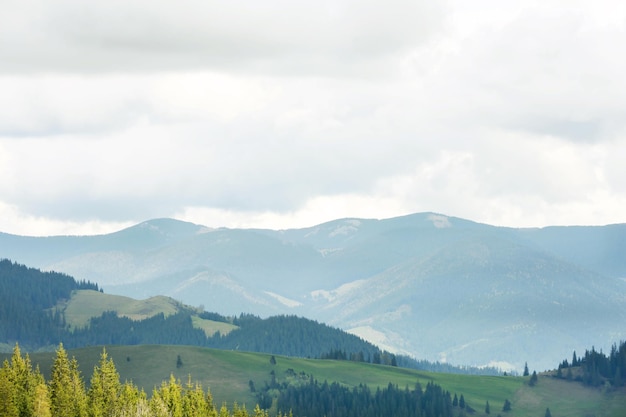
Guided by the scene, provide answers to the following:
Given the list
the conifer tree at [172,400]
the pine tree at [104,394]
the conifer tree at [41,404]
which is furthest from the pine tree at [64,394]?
the conifer tree at [172,400]

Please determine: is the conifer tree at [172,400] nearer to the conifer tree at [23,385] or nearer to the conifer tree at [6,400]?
the conifer tree at [23,385]

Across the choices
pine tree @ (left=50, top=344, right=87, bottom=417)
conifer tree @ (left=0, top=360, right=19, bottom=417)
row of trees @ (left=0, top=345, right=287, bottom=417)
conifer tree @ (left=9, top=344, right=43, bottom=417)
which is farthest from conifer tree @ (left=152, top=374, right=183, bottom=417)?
conifer tree @ (left=0, top=360, right=19, bottom=417)

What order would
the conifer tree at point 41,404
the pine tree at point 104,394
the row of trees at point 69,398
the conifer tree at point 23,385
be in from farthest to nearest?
the pine tree at point 104,394 < the conifer tree at point 23,385 < the row of trees at point 69,398 < the conifer tree at point 41,404

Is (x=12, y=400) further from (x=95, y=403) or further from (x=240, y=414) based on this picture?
(x=240, y=414)

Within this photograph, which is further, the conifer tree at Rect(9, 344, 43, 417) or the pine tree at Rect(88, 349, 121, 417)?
the pine tree at Rect(88, 349, 121, 417)

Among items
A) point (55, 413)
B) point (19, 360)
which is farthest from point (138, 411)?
point (19, 360)

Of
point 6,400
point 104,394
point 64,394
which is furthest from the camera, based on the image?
point 104,394

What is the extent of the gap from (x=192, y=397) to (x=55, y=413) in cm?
3015

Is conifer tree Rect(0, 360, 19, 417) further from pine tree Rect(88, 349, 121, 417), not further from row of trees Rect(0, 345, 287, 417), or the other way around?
pine tree Rect(88, 349, 121, 417)

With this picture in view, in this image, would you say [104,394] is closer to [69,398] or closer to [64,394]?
[69,398]

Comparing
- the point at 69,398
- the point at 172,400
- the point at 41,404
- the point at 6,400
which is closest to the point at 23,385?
the point at 69,398

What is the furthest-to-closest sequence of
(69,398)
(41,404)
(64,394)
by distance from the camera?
(69,398) < (64,394) < (41,404)

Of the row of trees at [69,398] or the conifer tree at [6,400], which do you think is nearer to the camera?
the conifer tree at [6,400]

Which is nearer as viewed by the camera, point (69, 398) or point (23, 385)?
point (69, 398)
